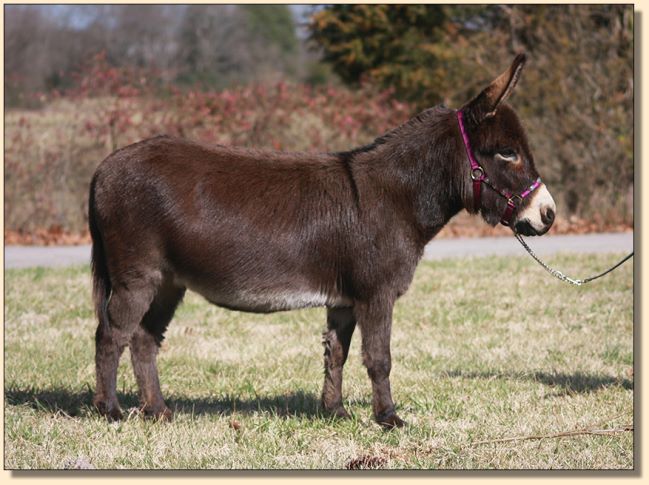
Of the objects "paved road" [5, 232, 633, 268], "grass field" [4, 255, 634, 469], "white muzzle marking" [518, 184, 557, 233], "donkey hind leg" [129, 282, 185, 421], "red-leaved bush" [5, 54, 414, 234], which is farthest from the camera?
"red-leaved bush" [5, 54, 414, 234]

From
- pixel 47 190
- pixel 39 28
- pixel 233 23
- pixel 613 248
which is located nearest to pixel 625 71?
pixel 613 248

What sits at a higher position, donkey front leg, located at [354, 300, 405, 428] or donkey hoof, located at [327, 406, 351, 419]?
donkey front leg, located at [354, 300, 405, 428]

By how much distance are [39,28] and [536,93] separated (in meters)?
10.3

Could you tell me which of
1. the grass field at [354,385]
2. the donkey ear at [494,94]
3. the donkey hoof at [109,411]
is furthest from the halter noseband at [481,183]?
the donkey hoof at [109,411]

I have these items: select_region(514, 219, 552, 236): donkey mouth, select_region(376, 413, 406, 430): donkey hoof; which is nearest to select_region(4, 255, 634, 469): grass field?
select_region(376, 413, 406, 430): donkey hoof

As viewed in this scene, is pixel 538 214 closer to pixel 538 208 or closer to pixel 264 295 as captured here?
pixel 538 208

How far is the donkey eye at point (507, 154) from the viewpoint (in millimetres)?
5246

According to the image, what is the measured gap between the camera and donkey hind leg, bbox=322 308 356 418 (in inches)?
223

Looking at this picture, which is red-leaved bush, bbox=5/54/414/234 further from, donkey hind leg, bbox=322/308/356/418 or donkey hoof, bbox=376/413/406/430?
donkey hoof, bbox=376/413/406/430

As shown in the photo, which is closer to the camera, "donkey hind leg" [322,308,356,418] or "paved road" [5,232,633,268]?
"donkey hind leg" [322,308,356,418]

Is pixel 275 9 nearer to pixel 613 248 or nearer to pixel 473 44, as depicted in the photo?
pixel 473 44

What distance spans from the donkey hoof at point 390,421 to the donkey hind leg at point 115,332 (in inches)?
59.5

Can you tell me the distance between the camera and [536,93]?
16453 mm

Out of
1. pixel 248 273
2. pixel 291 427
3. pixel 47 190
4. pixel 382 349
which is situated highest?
pixel 248 273
